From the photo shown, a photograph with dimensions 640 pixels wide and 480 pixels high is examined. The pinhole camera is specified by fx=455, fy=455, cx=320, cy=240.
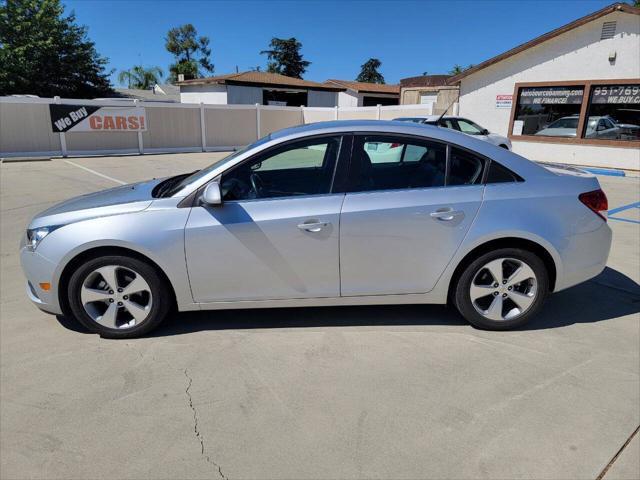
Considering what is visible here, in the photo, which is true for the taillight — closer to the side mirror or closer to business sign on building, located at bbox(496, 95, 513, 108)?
the side mirror

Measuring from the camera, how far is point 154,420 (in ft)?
8.53

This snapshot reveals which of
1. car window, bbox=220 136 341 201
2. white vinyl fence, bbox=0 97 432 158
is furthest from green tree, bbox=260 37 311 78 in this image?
car window, bbox=220 136 341 201

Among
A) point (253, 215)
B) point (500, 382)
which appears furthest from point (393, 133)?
point (500, 382)

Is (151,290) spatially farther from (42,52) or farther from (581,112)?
(42,52)

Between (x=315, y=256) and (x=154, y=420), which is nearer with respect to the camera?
(x=154, y=420)

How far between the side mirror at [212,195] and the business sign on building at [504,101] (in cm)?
1625

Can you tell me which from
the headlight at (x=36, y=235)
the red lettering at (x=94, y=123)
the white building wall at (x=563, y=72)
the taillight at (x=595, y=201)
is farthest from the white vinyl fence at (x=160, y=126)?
the headlight at (x=36, y=235)

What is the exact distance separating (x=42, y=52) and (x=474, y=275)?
35811 mm

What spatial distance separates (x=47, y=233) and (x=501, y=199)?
3352 mm

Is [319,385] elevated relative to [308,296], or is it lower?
lower

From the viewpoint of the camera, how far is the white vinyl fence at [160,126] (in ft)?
53.4

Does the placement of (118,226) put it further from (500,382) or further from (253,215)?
(500,382)

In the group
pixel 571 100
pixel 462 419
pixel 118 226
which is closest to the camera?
pixel 462 419

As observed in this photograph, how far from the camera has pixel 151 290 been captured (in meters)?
3.36
